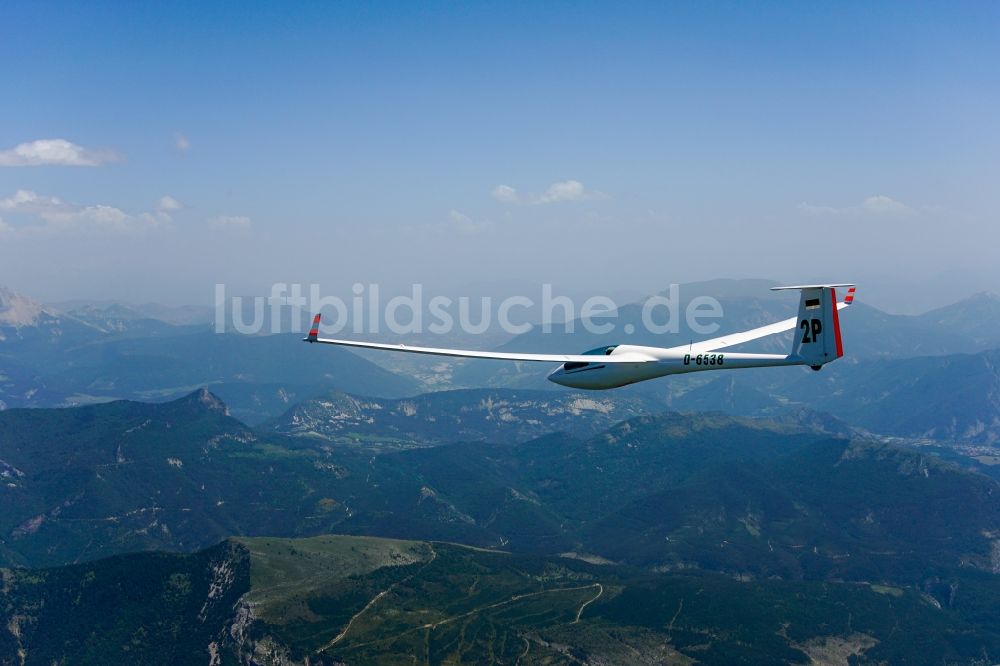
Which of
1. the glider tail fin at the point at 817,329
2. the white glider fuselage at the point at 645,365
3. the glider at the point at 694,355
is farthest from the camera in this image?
the white glider fuselage at the point at 645,365

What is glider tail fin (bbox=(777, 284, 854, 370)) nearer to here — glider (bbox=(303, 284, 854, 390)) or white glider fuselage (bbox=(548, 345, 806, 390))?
glider (bbox=(303, 284, 854, 390))

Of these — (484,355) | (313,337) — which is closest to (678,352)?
(484,355)

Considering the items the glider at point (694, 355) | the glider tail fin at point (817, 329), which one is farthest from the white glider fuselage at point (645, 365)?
the glider tail fin at point (817, 329)

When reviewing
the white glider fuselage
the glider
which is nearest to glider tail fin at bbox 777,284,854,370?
the glider

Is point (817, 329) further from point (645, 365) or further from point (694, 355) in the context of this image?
point (645, 365)

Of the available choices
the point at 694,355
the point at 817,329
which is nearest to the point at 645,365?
the point at 694,355

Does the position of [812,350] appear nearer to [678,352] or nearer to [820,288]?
[820,288]

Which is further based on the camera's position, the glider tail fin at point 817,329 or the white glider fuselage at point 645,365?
the white glider fuselage at point 645,365

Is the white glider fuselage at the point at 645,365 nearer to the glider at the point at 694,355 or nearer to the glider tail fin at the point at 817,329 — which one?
the glider at the point at 694,355
